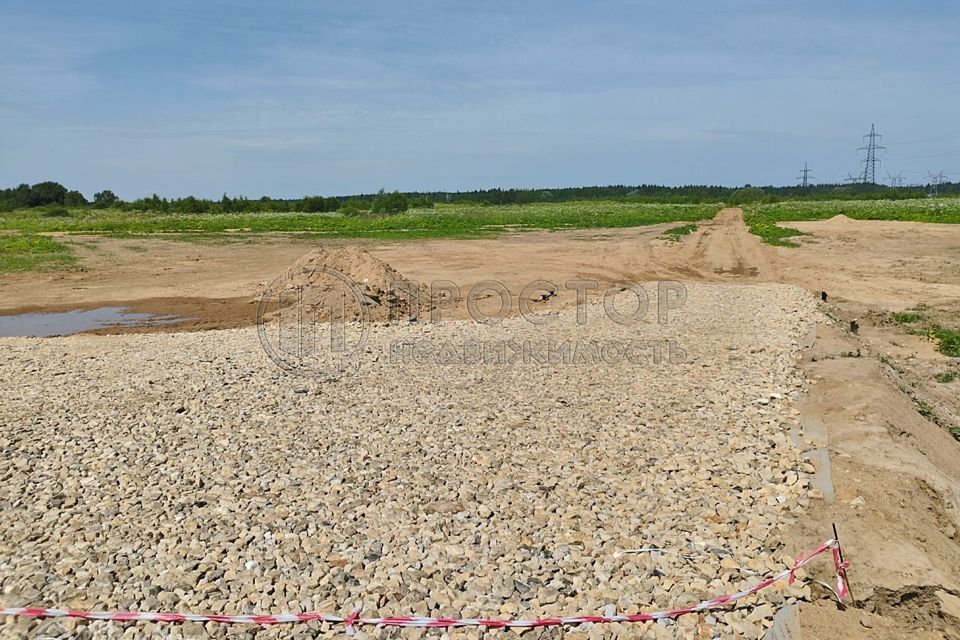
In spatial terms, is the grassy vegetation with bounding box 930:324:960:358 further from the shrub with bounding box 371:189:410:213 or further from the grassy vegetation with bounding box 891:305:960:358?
the shrub with bounding box 371:189:410:213

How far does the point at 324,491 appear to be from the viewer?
621cm

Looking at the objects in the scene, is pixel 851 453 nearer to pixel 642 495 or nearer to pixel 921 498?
pixel 921 498

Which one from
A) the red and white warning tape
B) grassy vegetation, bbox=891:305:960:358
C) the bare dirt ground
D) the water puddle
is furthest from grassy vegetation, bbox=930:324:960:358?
the water puddle

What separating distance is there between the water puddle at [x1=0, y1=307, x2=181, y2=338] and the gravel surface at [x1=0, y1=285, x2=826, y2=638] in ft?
18.4

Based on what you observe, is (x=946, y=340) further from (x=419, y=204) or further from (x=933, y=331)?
(x=419, y=204)

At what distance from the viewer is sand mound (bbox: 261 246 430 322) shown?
602 inches

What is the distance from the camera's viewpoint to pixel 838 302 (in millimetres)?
18016

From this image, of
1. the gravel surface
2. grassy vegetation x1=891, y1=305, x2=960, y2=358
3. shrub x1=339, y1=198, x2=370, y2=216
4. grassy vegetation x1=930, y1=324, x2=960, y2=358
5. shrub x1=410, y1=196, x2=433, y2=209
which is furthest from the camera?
shrub x1=410, y1=196, x2=433, y2=209

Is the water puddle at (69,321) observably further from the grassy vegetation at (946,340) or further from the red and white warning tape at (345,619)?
the grassy vegetation at (946,340)

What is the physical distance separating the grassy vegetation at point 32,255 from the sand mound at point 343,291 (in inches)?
490

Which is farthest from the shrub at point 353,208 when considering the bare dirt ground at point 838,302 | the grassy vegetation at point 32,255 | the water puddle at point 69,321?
the water puddle at point 69,321

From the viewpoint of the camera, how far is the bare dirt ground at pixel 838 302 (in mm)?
4887

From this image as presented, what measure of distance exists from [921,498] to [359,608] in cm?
474

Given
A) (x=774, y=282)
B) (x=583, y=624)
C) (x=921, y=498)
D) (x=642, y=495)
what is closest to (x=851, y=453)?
(x=921, y=498)
